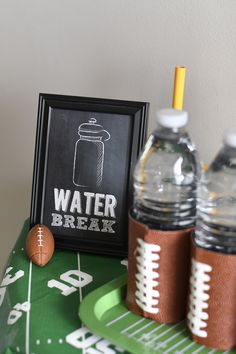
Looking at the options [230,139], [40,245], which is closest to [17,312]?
[40,245]

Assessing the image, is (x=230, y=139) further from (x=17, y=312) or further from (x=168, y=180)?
(x=17, y=312)

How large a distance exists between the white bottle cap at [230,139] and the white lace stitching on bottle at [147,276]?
0.18 metres

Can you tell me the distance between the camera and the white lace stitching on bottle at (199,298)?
0.90 metres

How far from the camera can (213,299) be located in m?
0.90

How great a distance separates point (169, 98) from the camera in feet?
4.61

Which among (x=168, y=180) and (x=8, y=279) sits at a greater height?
(x=168, y=180)

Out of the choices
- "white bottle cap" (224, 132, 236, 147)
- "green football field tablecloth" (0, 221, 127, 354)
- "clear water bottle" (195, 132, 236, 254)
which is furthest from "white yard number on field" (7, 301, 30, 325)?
"white bottle cap" (224, 132, 236, 147)

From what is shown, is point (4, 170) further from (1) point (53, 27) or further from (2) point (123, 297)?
(2) point (123, 297)

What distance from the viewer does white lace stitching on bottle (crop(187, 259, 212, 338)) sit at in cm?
90

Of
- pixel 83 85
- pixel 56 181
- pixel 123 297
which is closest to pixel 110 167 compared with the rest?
pixel 56 181

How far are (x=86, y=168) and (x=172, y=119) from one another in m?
0.32

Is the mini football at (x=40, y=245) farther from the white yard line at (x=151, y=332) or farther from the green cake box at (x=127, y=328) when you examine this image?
the white yard line at (x=151, y=332)

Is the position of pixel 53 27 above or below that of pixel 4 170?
above

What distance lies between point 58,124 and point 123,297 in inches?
13.9
